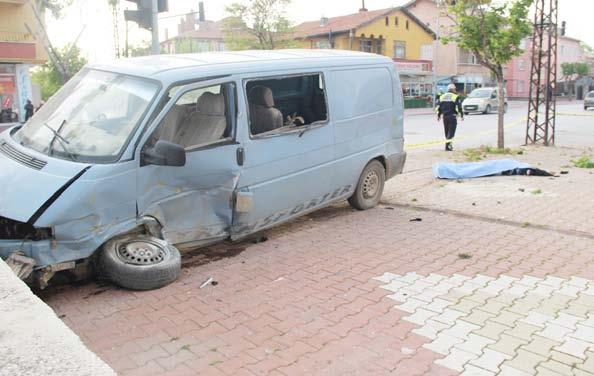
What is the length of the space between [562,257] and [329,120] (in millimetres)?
2880

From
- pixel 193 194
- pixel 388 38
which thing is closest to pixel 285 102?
pixel 193 194

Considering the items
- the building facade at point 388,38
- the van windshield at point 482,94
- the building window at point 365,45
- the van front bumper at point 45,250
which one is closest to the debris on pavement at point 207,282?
the van front bumper at point 45,250

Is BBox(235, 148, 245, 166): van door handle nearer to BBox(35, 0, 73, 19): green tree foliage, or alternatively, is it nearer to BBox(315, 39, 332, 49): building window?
BBox(35, 0, 73, 19): green tree foliage

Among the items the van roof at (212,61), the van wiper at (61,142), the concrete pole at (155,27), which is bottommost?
the van wiper at (61,142)

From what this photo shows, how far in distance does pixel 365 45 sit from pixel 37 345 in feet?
169

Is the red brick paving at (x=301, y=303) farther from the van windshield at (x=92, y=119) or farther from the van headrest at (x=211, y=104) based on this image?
the van headrest at (x=211, y=104)

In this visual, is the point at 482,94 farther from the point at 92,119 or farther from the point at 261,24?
the point at 92,119

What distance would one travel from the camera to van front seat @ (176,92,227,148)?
5.19 m

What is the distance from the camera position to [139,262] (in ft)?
14.8

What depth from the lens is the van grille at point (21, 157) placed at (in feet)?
14.3

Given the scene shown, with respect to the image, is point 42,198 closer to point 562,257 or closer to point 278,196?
point 278,196

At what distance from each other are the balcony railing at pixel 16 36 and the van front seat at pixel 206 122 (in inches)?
878

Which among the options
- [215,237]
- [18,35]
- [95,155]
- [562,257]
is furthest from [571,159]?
[18,35]

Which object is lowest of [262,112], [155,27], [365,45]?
[262,112]
